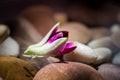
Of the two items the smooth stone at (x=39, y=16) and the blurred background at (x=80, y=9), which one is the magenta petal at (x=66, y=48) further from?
the blurred background at (x=80, y=9)

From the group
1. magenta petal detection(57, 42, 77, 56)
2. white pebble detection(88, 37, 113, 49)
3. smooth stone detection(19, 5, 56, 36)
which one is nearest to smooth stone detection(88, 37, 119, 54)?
white pebble detection(88, 37, 113, 49)

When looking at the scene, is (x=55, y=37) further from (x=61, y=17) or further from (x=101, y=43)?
(x=61, y=17)

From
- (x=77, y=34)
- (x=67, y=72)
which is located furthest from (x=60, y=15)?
(x=67, y=72)

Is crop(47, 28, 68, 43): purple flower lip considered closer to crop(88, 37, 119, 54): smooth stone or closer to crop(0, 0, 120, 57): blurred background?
crop(88, 37, 119, 54): smooth stone

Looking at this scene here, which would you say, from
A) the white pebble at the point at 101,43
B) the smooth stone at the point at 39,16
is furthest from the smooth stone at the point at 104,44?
the smooth stone at the point at 39,16

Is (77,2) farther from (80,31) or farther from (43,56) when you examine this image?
(43,56)
